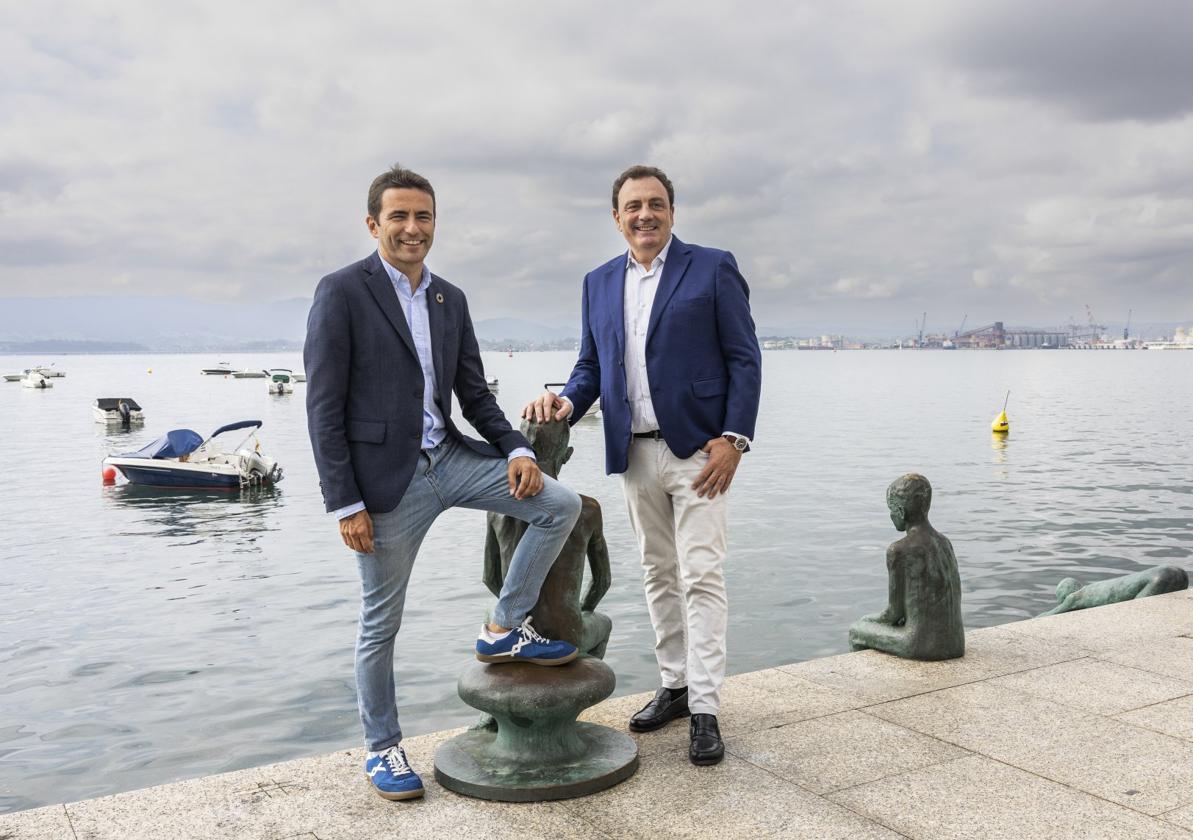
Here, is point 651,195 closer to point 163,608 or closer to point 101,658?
point 101,658

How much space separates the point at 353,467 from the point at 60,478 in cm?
3517

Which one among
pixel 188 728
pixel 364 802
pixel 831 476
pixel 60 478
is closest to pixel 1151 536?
pixel 831 476

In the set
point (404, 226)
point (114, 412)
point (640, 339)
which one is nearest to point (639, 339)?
point (640, 339)

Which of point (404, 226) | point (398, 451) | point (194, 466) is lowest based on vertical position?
point (194, 466)

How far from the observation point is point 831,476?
1179 inches

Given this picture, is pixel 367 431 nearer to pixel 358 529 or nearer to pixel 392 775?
pixel 358 529

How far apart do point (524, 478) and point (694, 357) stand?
3.49 ft

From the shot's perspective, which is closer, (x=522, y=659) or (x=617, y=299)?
(x=522, y=659)

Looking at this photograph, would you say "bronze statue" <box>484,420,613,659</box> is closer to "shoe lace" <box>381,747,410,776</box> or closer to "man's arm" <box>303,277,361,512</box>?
"shoe lace" <box>381,747,410,776</box>

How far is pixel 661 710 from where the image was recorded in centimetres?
498

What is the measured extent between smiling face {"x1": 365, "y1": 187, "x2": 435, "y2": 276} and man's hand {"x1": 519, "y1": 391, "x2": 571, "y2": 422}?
2.86 ft

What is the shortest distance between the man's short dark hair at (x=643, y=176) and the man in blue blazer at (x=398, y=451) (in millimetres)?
974

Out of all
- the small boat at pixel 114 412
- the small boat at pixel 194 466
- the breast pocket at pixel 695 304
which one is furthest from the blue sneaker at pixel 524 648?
the small boat at pixel 114 412

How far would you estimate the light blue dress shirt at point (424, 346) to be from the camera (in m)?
4.18
